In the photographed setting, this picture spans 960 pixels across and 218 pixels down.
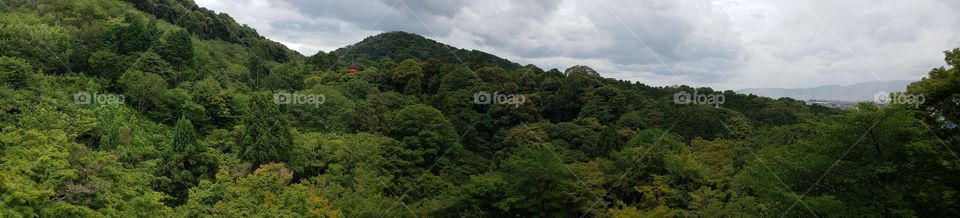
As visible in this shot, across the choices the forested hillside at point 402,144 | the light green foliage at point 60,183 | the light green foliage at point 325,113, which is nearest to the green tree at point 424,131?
the forested hillside at point 402,144

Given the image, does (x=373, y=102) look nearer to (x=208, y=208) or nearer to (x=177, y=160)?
(x=177, y=160)

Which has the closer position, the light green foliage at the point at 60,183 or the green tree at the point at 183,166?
the light green foliage at the point at 60,183

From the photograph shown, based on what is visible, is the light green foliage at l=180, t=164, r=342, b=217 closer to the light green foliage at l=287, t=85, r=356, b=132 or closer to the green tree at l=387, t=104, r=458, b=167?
the green tree at l=387, t=104, r=458, b=167

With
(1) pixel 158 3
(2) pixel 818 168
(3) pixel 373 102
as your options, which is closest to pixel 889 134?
(2) pixel 818 168
